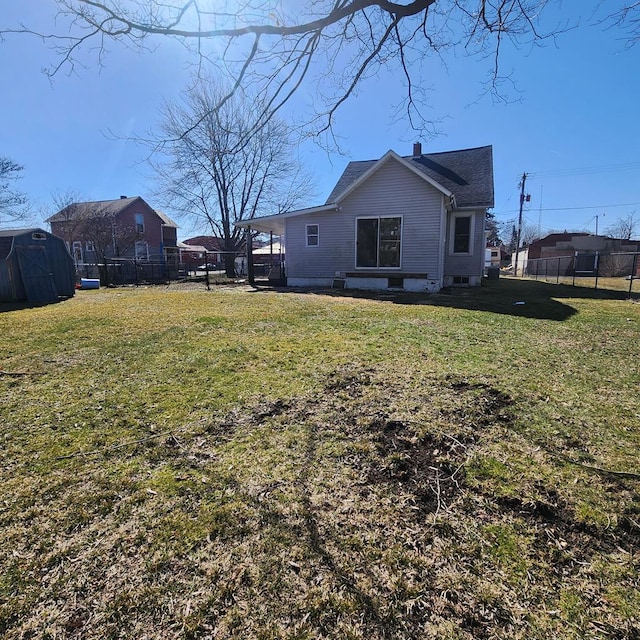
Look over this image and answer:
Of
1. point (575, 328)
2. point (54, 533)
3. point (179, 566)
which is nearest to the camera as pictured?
point (179, 566)

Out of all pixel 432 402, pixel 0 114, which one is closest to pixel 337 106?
pixel 432 402

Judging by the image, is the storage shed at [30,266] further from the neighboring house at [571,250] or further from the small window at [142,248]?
the small window at [142,248]

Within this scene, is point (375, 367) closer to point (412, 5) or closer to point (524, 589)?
point (524, 589)

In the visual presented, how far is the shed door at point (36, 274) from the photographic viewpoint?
401 inches

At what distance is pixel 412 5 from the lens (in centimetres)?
354

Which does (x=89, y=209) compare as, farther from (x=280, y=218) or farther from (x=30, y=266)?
(x=280, y=218)

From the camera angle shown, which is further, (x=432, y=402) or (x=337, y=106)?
(x=337, y=106)

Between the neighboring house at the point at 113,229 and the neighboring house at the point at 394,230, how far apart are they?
13.7 m

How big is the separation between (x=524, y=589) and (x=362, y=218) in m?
12.4

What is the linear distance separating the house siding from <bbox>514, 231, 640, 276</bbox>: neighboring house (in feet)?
59.9

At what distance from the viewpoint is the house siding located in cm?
1213

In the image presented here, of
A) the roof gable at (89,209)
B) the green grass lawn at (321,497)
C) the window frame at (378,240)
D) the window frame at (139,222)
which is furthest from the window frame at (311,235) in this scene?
the window frame at (139,222)

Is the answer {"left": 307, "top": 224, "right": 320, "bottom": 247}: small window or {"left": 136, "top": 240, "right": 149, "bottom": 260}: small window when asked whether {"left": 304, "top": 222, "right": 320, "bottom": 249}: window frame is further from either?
{"left": 136, "top": 240, "right": 149, "bottom": 260}: small window

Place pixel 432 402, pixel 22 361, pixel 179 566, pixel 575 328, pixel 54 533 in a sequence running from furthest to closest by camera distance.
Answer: pixel 575 328 < pixel 22 361 < pixel 432 402 < pixel 54 533 < pixel 179 566
